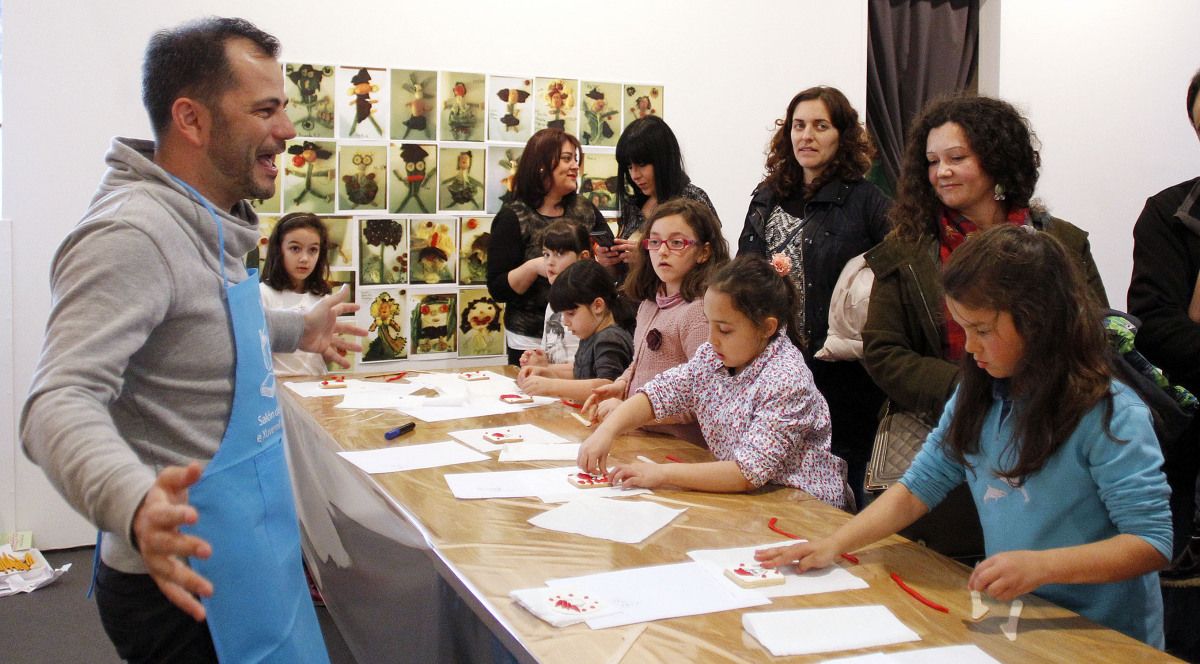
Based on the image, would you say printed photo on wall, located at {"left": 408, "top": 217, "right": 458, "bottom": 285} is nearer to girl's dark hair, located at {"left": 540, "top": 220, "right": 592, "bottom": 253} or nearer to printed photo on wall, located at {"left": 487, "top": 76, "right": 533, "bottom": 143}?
printed photo on wall, located at {"left": 487, "top": 76, "right": 533, "bottom": 143}

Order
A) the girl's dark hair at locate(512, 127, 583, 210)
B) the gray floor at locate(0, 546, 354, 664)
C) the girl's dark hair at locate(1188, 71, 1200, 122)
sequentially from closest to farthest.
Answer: the girl's dark hair at locate(1188, 71, 1200, 122)
the gray floor at locate(0, 546, 354, 664)
the girl's dark hair at locate(512, 127, 583, 210)

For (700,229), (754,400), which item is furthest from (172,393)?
(700,229)

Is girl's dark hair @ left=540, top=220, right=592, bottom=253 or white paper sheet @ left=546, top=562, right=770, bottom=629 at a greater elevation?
girl's dark hair @ left=540, top=220, right=592, bottom=253

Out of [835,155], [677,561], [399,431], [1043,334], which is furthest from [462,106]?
[1043,334]

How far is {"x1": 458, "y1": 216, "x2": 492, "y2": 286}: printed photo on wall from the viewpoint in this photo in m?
4.48

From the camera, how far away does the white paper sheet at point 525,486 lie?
2.02m

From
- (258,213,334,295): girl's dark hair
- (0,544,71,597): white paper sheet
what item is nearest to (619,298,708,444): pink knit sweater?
(258,213,334,295): girl's dark hair

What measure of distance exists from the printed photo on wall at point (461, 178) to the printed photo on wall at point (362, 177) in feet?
0.86

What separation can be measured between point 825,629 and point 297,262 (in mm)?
3071

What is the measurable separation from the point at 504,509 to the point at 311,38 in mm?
2952

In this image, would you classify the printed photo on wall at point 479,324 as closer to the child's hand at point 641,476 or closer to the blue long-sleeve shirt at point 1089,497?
the child's hand at point 641,476

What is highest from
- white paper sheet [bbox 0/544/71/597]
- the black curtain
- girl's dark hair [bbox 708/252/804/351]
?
the black curtain

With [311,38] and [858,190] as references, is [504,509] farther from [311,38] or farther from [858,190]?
[311,38]

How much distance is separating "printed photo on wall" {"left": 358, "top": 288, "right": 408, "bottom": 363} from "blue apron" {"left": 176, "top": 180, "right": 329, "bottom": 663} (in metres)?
2.83
